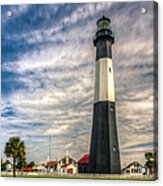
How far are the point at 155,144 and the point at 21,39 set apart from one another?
92cm

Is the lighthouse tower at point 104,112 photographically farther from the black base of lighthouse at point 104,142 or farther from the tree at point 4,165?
the tree at point 4,165

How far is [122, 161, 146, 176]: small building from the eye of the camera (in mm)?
3320

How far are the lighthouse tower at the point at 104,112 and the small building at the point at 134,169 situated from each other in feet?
0.17

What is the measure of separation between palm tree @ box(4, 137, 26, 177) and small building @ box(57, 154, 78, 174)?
211 mm

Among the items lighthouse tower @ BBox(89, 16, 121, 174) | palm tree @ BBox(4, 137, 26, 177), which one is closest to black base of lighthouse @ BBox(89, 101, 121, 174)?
lighthouse tower @ BBox(89, 16, 121, 174)

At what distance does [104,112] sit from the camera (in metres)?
3.40

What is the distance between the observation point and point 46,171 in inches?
135

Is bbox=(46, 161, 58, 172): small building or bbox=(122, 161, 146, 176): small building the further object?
bbox=(46, 161, 58, 172): small building

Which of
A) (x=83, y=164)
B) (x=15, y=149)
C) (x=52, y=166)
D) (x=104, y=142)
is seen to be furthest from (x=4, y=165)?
(x=104, y=142)

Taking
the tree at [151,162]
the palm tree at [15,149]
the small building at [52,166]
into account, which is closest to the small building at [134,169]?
the tree at [151,162]

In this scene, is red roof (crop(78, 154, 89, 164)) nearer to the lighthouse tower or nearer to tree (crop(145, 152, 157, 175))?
the lighthouse tower

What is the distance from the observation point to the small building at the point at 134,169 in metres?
3.32

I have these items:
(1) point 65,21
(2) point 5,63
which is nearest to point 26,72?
(2) point 5,63

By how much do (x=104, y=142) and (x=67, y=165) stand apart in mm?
229
